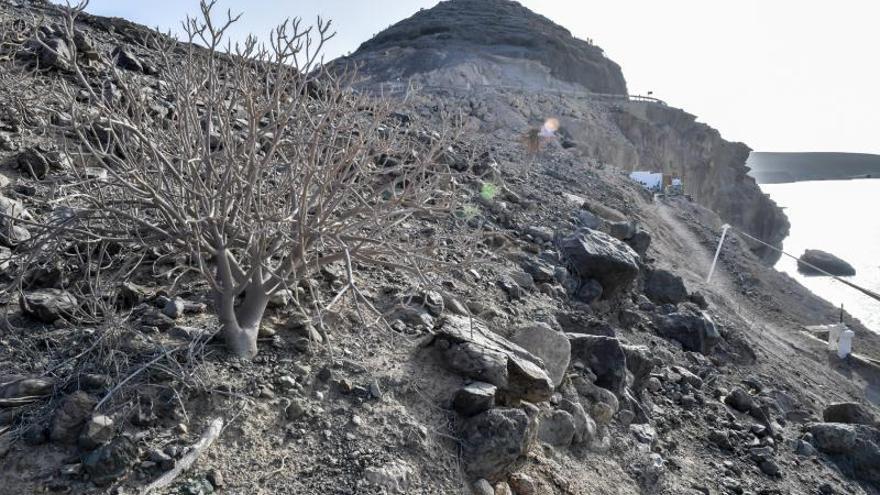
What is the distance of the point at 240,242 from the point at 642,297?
16.9ft

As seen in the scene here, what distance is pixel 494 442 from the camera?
9.70 ft

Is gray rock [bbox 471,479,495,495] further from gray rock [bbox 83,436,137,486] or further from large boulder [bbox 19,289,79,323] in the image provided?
large boulder [bbox 19,289,79,323]

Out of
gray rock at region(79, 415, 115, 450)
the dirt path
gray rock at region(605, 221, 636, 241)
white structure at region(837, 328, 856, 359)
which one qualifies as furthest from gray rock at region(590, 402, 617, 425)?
white structure at region(837, 328, 856, 359)

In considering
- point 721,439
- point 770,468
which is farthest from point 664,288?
point 770,468

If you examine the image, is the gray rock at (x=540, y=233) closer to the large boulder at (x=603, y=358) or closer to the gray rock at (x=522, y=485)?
the large boulder at (x=603, y=358)

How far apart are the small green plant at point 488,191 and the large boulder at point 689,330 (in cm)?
220

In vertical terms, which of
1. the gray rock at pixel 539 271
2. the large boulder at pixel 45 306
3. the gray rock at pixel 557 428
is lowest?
the gray rock at pixel 557 428

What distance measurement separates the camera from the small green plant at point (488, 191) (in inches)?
283

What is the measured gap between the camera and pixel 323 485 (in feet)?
8.23

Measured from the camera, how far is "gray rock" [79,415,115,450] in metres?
2.30

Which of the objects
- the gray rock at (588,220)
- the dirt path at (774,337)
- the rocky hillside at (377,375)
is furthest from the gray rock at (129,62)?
the dirt path at (774,337)

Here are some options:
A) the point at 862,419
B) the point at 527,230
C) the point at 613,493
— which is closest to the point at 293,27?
the point at 613,493

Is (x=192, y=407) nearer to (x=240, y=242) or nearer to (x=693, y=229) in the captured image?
(x=240, y=242)

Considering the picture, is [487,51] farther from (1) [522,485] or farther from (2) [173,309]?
(1) [522,485]
